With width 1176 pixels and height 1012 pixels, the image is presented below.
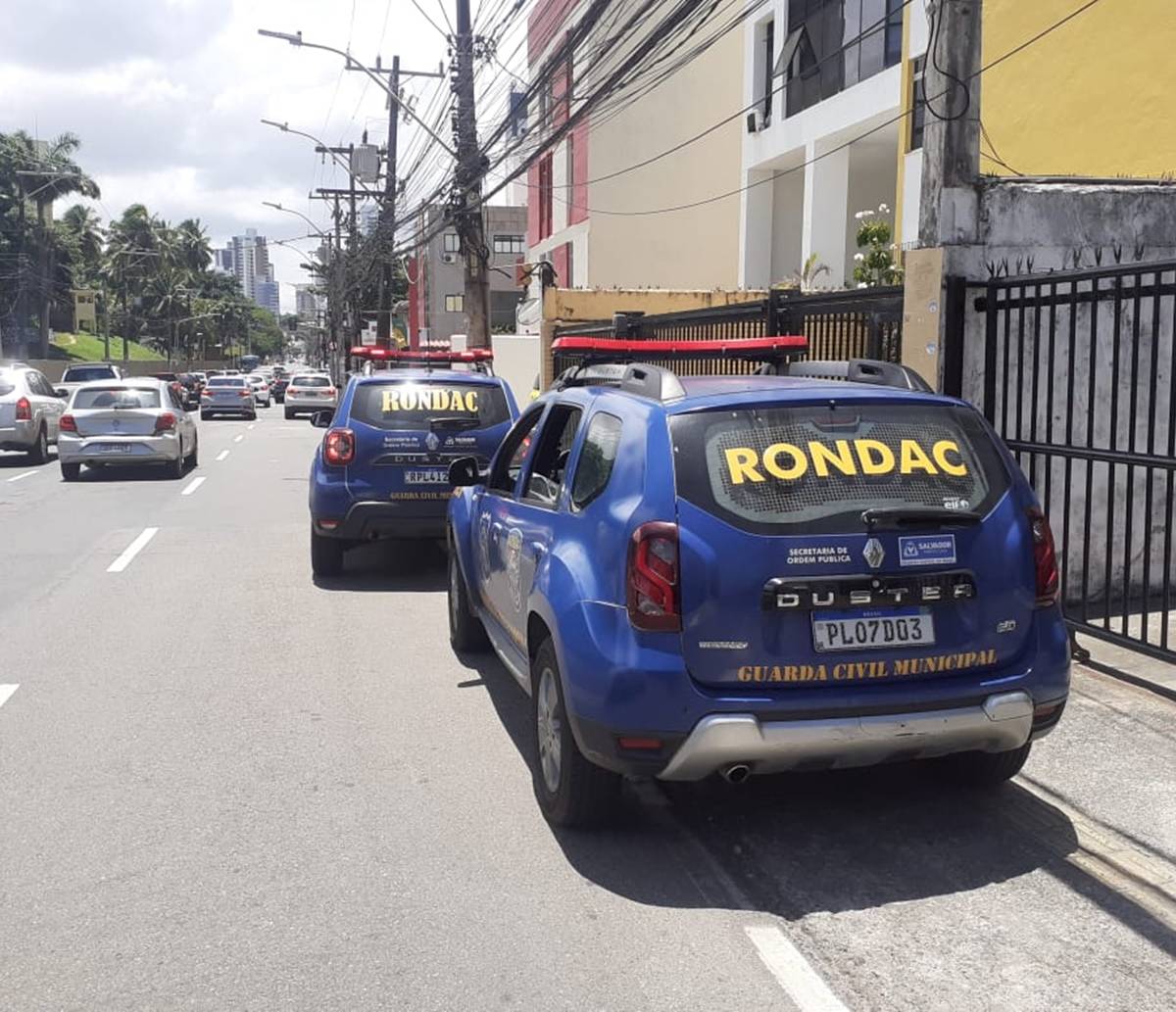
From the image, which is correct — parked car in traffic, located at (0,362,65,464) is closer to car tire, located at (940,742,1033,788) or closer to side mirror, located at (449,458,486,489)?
side mirror, located at (449,458,486,489)

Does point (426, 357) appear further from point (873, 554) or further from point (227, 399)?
point (227, 399)

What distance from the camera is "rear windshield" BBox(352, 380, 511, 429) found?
9.92 m

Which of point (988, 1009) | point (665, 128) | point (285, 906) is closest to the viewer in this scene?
point (988, 1009)

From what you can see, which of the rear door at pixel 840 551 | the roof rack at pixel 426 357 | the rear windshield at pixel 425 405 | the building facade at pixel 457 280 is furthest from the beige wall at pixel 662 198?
the building facade at pixel 457 280

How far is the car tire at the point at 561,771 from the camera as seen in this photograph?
4523 mm

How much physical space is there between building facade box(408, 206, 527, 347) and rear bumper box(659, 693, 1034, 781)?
64.0 meters

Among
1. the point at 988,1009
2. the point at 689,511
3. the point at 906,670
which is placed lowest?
the point at 988,1009

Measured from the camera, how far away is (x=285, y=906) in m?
4.02

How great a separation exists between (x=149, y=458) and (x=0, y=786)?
45.0 ft

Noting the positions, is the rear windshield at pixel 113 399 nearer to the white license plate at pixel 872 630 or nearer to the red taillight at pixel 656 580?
the red taillight at pixel 656 580

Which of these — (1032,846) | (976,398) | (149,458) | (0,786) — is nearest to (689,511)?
(1032,846)

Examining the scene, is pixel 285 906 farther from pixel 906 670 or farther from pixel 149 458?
pixel 149 458

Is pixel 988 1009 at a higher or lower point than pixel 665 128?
lower

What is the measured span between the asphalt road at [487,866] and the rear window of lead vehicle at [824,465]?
1313 millimetres
